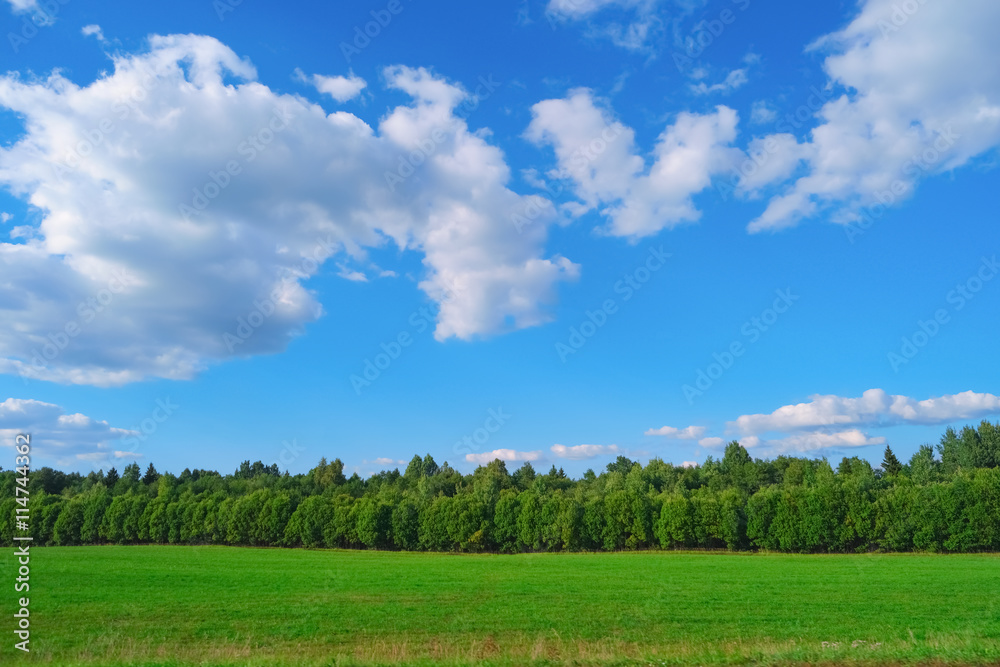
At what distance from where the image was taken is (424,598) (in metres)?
31.8

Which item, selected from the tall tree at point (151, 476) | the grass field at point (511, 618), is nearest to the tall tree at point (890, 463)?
the grass field at point (511, 618)

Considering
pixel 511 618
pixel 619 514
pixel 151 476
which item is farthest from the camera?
pixel 151 476

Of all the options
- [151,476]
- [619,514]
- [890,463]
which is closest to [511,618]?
[619,514]

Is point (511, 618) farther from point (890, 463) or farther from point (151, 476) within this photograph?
point (151, 476)

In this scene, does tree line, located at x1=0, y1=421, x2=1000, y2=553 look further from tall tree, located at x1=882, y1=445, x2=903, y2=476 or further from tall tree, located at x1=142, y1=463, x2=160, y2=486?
tall tree, located at x1=142, y1=463, x2=160, y2=486

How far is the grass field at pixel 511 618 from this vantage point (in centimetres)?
1538

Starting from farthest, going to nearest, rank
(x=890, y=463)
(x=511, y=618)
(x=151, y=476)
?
(x=151, y=476) < (x=890, y=463) < (x=511, y=618)

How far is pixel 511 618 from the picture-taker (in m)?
25.5

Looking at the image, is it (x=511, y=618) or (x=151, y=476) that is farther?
(x=151, y=476)

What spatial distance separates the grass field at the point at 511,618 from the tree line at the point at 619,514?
2858cm

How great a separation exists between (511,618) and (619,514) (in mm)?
62398

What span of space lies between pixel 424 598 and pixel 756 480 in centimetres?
11105

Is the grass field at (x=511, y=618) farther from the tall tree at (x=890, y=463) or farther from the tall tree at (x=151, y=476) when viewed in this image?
the tall tree at (x=151, y=476)

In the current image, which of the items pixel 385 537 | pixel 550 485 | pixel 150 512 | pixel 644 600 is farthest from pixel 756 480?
pixel 150 512
